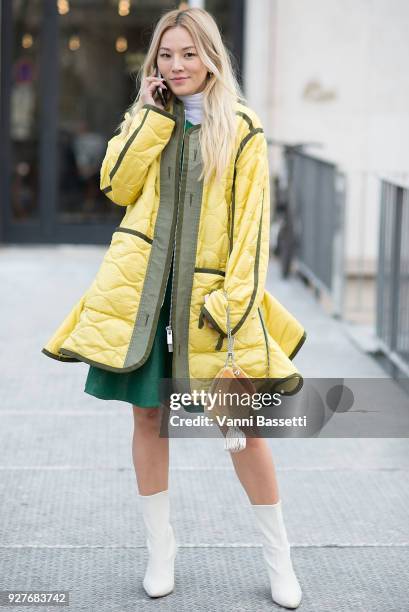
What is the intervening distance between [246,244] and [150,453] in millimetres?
745

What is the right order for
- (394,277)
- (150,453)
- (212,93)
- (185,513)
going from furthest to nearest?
(394,277) < (185,513) < (150,453) < (212,93)

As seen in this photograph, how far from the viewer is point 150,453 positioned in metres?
3.72

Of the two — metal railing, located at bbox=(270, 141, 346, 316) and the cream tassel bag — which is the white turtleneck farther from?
metal railing, located at bbox=(270, 141, 346, 316)

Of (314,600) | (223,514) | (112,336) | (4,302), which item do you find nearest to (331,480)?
(223,514)

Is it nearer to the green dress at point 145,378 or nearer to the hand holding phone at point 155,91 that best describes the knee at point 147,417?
the green dress at point 145,378

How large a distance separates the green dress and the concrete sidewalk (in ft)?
2.18

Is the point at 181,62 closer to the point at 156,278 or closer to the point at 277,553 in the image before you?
the point at 156,278

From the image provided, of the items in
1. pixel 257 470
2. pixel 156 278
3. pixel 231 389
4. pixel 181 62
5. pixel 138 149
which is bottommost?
pixel 257 470

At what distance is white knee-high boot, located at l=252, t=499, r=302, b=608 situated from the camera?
3.68 metres

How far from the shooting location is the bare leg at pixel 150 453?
369 centimetres

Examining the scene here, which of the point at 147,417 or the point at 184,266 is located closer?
the point at 184,266

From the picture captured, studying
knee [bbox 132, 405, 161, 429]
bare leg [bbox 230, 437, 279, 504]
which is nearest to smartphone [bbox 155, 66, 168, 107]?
knee [bbox 132, 405, 161, 429]

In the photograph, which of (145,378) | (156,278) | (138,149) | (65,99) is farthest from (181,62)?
(65,99)

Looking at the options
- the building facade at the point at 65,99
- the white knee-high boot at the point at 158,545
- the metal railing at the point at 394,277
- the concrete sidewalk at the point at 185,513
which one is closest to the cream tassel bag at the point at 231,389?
the white knee-high boot at the point at 158,545
